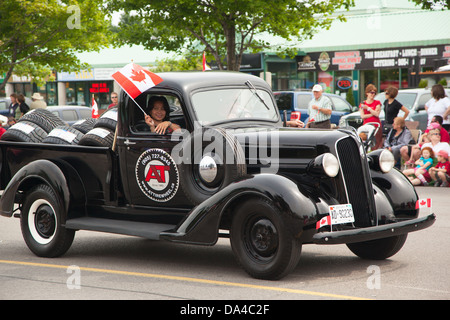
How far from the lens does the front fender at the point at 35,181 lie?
289 inches

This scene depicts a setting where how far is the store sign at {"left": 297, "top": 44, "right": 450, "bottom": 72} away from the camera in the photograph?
2916cm

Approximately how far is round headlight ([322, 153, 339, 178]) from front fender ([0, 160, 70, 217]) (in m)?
2.85

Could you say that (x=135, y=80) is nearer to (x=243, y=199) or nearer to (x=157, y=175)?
(x=157, y=175)

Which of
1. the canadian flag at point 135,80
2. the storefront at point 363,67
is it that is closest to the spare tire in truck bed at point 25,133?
the canadian flag at point 135,80

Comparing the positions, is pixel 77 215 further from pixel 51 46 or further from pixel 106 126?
pixel 51 46

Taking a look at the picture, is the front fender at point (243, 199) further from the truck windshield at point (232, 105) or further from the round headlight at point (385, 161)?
the round headlight at point (385, 161)

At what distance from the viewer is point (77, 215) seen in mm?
7438

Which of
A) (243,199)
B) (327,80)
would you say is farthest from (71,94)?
(243,199)

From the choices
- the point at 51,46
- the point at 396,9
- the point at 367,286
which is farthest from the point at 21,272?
the point at 396,9

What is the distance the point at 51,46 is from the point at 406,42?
1491 cm

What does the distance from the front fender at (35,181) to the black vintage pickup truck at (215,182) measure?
1 cm

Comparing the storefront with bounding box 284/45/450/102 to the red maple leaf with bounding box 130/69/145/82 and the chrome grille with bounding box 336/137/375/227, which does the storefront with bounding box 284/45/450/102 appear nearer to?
the red maple leaf with bounding box 130/69/145/82

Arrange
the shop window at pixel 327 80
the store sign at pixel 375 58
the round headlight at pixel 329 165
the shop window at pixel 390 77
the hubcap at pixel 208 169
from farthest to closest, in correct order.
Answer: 1. the shop window at pixel 327 80
2. the shop window at pixel 390 77
3. the store sign at pixel 375 58
4. the hubcap at pixel 208 169
5. the round headlight at pixel 329 165

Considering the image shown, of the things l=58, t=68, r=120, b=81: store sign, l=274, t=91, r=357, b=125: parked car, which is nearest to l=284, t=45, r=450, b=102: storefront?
l=274, t=91, r=357, b=125: parked car
